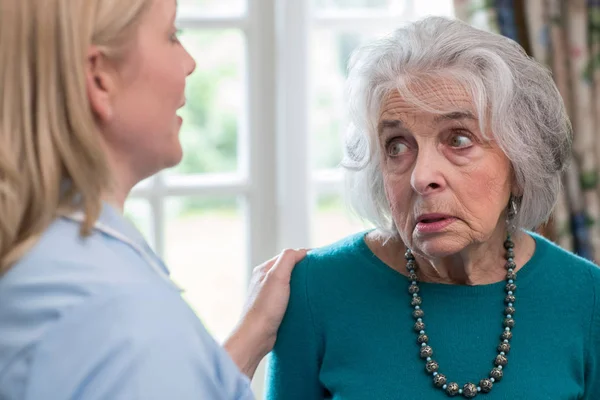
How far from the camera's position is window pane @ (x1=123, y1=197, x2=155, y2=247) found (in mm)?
2881

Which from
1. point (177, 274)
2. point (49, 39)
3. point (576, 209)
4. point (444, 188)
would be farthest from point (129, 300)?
point (177, 274)

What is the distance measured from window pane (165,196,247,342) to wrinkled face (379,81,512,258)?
146 cm

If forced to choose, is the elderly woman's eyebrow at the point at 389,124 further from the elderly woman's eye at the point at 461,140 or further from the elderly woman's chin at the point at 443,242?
the elderly woman's chin at the point at 443,242

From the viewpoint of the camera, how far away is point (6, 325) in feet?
3.14

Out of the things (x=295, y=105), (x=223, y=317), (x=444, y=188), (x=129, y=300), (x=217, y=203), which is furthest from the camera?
(x=223, y=317)

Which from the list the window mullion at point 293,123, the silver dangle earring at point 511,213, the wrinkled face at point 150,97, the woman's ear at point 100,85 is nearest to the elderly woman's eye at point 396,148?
the silver dangle earring at point 511,213

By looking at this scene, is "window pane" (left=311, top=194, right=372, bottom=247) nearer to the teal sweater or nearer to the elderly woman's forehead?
the teal sweater

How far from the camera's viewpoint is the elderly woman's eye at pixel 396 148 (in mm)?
1562

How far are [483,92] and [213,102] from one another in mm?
1619

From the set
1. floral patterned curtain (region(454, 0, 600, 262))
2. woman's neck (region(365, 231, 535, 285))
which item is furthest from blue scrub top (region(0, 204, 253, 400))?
floral patterned curtain (region(454, 0, 600, 262))

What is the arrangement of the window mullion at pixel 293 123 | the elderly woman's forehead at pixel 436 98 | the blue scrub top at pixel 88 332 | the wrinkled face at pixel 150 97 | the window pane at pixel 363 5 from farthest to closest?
the window pane at pixel 363 5 < the window mullion at pixel 293 123 < the elderly woman's forehead at pixel 436 98 < the wrinkled face at pixel 150 97 < the blue scrub top at pixel 88 332

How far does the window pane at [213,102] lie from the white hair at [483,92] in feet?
4.19

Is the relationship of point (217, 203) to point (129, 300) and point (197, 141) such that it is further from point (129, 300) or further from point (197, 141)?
point (129, 300)

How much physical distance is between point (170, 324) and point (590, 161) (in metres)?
1.94
